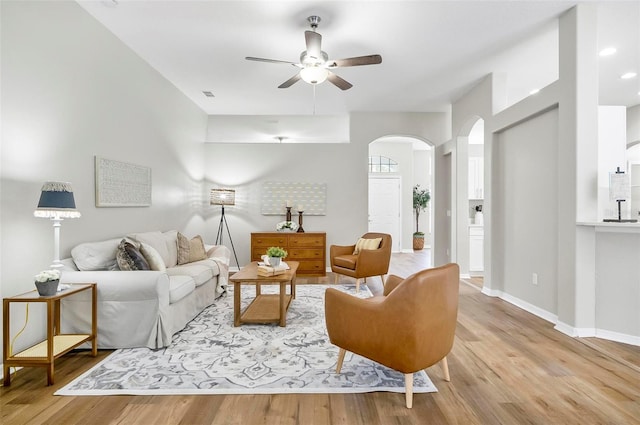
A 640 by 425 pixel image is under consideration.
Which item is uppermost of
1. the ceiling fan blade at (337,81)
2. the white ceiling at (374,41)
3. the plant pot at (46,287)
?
the white ceiling at (374,41)

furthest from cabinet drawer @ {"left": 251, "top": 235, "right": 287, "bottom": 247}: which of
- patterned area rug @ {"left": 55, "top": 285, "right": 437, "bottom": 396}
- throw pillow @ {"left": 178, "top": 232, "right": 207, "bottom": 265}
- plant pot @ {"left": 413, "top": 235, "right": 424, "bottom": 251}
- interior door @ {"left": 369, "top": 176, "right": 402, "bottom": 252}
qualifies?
plant pot @ {"left": 413, "top": 235, "right": 424, "bottom": 251}

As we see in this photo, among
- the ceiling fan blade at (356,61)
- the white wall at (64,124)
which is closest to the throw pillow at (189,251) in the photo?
the white wall at (64,124)

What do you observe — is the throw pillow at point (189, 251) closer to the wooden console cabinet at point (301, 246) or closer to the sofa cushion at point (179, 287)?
the sofa cushion at point (179, 287)

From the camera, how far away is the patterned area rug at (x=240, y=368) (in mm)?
2156

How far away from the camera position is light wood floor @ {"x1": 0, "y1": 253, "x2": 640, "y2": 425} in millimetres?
1851

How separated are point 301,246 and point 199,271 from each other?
2.29m

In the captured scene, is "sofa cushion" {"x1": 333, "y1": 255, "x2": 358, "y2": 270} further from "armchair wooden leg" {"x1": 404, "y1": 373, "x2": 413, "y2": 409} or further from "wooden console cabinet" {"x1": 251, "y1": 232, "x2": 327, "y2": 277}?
"armchair wooden leg" {"x1": 404, "y1": 373, "x2": 413, "y2": 409}

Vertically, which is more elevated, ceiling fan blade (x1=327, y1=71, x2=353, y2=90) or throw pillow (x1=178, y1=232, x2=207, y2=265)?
ceiling fan blade (x1=327, y1=71, x2=353, y2=90)

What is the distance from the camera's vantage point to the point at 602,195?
125 inches

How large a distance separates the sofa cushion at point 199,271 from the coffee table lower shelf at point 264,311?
62 cm

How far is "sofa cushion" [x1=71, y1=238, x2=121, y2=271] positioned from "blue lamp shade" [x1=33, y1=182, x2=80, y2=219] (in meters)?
0.68

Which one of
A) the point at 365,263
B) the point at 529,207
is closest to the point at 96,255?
the point at 365,263

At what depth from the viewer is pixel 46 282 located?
221cm

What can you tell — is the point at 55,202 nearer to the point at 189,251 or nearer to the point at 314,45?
the point at 189,251
